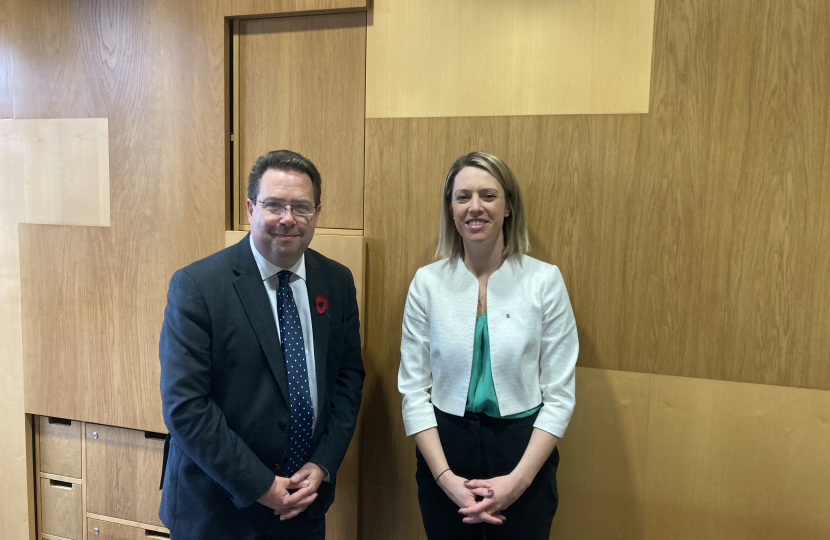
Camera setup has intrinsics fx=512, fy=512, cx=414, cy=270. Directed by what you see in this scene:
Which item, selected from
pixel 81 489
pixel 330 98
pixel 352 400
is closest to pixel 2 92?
pixel 330 98

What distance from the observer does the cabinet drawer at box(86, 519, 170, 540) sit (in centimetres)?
239

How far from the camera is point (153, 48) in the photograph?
222 centimetres

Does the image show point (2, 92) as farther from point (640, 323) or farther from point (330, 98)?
point (640, 323)

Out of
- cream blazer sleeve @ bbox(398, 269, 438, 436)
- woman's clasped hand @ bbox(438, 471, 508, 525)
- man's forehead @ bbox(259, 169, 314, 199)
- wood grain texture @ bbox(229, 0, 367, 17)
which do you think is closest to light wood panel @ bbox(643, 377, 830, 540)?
woman's clasped hand @ bbox(438, 471, 508, 525)

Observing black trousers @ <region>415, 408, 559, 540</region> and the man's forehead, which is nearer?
the man's forehead

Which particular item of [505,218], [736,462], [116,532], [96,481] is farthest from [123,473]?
[736,462]

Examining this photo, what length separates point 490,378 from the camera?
158cm

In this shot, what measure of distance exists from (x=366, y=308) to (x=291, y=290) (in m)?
0.60

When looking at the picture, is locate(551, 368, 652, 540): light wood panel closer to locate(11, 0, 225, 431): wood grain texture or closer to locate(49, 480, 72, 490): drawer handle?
locate(11, 0, 225, 431): wood grain texture

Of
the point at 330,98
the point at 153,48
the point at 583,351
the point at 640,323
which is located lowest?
the point at 583,351

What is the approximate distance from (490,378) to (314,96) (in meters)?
1.35

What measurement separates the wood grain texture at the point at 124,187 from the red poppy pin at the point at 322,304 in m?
0.85

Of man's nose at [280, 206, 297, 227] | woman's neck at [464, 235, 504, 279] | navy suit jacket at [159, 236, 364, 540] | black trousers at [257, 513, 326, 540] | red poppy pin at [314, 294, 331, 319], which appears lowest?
black trousers at [257, 513, 326, 540]

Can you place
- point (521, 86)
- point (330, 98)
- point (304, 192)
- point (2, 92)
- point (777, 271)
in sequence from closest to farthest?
1. point (304, 192)
2. point (777, 271)
3. point (521, 86)
4. point (330, 98)
5. point (2, 92)
